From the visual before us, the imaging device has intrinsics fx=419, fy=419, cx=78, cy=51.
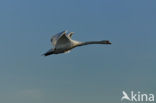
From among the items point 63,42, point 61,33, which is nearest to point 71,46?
point 63,42

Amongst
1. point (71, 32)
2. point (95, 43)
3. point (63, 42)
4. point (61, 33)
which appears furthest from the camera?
point (71, 32)

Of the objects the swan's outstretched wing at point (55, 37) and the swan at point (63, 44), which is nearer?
the swan's outstretched wing at point (55, 37)

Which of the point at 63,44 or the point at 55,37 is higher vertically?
the point at 63,44

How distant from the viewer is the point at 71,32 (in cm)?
5219

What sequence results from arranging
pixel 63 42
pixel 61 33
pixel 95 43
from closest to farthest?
pixel 61 33 < pixel 63 42 < pixel 95 43

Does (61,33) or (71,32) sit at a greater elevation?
(71,32)

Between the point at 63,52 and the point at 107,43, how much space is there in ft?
18.7

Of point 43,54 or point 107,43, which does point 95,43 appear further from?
point 43,54

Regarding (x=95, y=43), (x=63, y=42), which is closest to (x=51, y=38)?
(x=63, y=42)

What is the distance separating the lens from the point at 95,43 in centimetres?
4800

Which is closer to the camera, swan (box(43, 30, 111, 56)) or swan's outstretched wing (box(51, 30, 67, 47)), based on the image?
swan's outstretched wing (box(51, 30, 67, 47))

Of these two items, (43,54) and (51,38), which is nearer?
(51,38)

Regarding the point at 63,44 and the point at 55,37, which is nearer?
the point at 55,37

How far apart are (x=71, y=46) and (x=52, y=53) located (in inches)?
88.1
